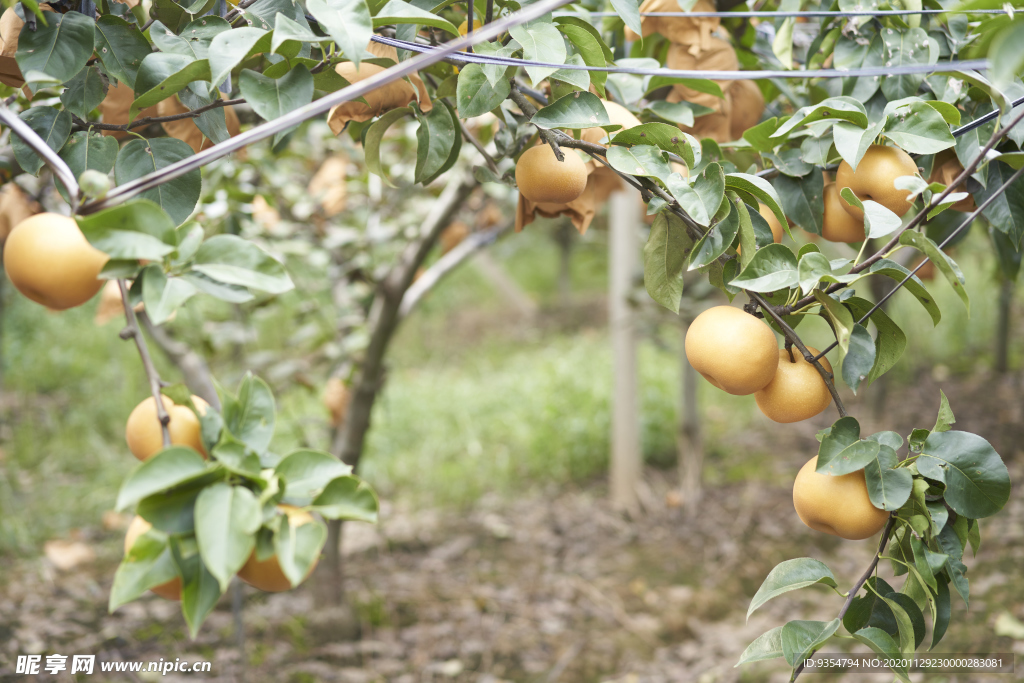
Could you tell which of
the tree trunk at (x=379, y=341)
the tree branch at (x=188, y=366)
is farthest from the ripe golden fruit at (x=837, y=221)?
the tree branch at (x=188, y=366)

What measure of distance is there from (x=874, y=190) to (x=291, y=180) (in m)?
1.99

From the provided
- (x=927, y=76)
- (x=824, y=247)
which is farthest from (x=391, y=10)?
(x=824, y=247)

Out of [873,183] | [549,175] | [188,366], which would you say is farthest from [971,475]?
[188,366]

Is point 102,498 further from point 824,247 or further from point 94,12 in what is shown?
point 824,247

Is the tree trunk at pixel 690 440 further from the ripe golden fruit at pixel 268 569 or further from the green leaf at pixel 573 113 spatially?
the ripe golden fruit at pixel 268 569

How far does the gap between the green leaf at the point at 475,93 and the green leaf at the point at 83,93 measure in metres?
0.32

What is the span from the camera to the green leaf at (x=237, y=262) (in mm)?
417

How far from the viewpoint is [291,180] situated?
2209mm

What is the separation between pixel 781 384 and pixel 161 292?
45 centimetres

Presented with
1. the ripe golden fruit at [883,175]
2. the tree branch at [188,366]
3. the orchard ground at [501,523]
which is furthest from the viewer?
the orchard ground at [501,523]

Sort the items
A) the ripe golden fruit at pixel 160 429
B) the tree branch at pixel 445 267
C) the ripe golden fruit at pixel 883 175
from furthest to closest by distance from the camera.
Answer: the tree branch at pixel 445 267 → the ripe golden fruit at pixel 883 175 → the ripe golden fruit at pixel 160 429

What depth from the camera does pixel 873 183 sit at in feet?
1.89

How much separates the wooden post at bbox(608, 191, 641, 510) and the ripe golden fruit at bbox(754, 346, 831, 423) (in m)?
1.80

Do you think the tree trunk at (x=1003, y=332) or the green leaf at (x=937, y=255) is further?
the tree trunk at (x=1003, y=332)
